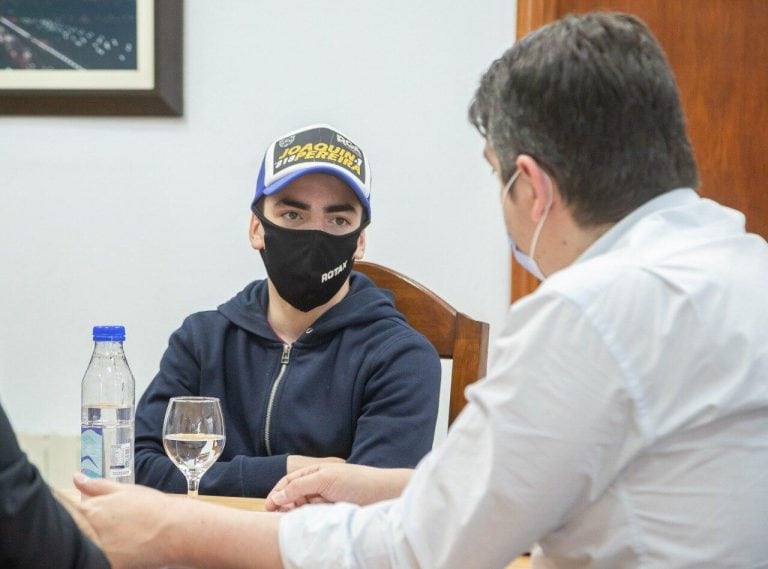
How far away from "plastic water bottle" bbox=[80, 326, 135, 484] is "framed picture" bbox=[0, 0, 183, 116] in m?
0.91

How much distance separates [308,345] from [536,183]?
89cm

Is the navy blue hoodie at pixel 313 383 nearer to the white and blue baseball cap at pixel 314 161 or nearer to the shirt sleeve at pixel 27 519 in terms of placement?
the white and blue baseball cap at pixel 314 161

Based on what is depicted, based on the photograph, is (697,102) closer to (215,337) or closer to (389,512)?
(215,337)

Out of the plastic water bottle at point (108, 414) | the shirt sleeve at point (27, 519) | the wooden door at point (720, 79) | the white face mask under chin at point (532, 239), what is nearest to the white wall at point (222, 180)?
the wooden door at point (720, 79)

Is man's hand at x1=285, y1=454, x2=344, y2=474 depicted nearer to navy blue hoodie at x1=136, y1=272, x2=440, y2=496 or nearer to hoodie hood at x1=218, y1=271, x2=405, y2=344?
navy blue hoodie at x1=136, y1=272, x2=440, y2=496

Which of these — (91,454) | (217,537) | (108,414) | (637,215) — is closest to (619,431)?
(637,215)

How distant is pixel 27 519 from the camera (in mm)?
757

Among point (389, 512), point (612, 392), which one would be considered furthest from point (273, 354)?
point (612, 392)

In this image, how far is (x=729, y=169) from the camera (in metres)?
2.46

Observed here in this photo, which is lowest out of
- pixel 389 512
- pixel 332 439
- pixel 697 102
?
pixel 332 439

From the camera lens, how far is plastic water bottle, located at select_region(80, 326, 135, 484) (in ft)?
4.74

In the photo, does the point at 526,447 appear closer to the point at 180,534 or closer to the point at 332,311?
the point at 180,534

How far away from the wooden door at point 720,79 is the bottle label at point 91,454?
1236mm

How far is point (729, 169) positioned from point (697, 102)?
0.57 feet
